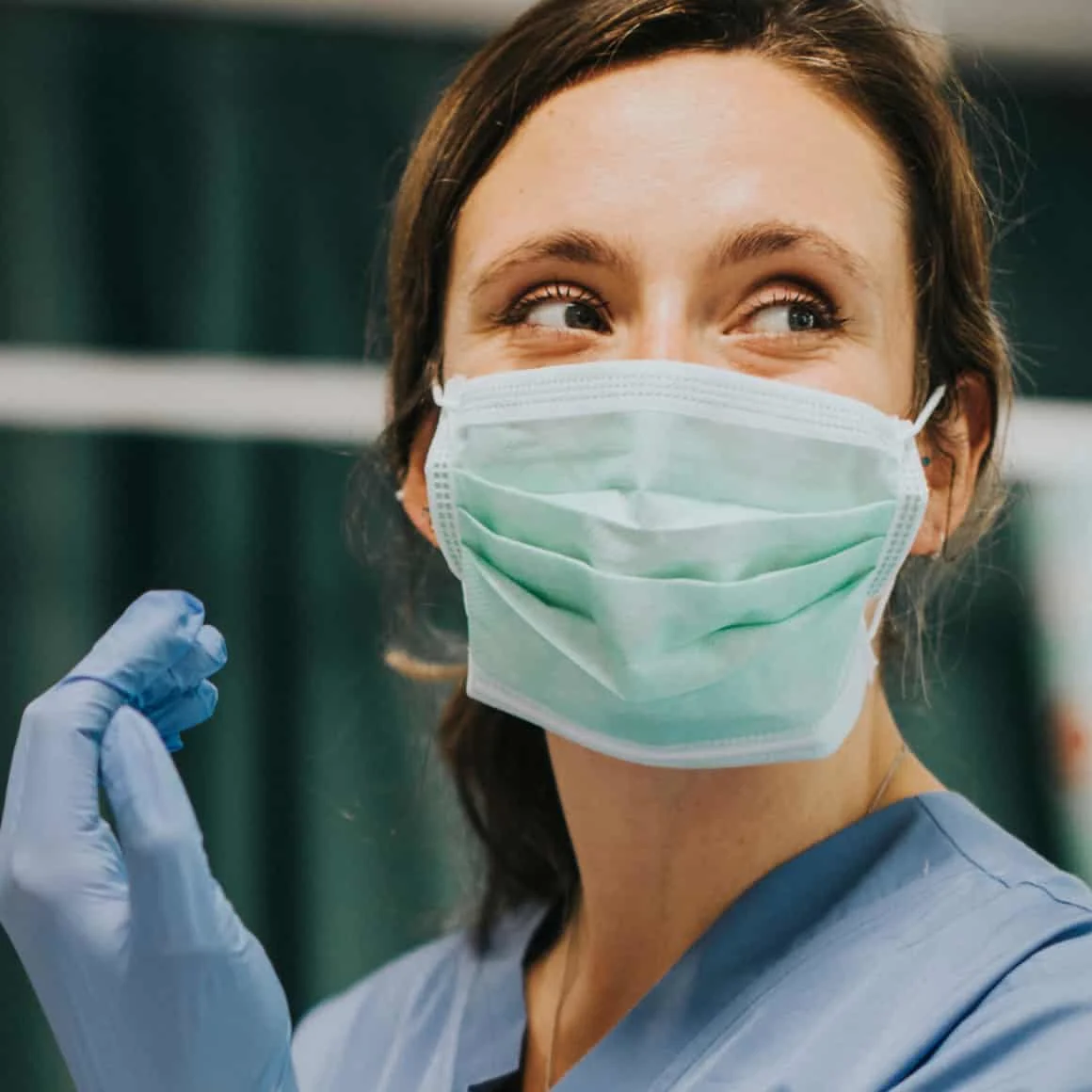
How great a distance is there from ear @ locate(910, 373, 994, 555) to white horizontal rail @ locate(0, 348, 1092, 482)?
76 cm

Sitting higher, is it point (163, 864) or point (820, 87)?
point (820, 87)

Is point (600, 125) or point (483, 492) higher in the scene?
point (600, 125)

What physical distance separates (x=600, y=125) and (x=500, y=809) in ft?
2.34

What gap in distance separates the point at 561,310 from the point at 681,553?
0.85ft

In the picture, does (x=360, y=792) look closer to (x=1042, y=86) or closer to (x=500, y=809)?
(x=500, y=809)

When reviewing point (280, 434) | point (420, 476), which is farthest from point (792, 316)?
point (280, 434)

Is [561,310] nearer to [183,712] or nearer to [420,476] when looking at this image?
[420,476]

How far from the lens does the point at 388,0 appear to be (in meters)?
2.03

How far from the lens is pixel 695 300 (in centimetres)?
96

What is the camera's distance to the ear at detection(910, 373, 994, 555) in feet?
3.49

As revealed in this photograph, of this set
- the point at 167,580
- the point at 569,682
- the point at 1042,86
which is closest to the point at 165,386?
the point at 167,580

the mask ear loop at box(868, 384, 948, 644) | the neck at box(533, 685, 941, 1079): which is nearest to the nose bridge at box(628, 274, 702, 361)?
the mask ear loop at box(868, 384, 948, 644)

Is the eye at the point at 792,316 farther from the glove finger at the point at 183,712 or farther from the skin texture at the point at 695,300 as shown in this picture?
the glove finger at the point at 183,712

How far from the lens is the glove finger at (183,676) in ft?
2.71
